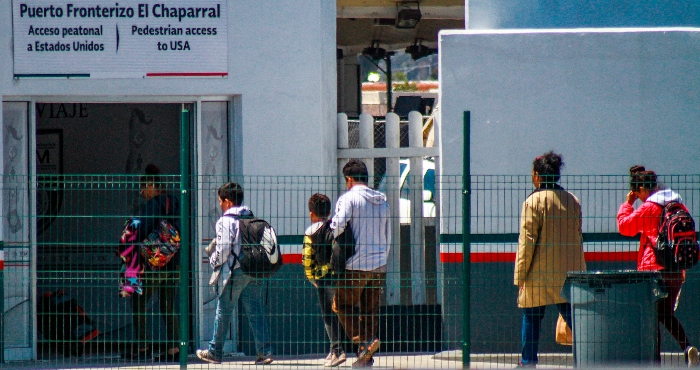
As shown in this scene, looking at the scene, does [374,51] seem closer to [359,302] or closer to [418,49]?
[418,49]

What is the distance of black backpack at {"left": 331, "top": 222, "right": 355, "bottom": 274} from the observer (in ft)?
27.1

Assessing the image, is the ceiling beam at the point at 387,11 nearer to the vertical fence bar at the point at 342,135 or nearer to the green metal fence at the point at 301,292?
the vertical fence bar at the point at 342,135

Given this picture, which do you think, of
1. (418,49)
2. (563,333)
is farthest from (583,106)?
(418,49)

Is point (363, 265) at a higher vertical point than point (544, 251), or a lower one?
lower

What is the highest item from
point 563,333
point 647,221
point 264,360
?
point 647,221

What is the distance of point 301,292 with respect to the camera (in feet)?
29.2

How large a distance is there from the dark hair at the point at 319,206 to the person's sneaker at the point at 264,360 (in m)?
1.31

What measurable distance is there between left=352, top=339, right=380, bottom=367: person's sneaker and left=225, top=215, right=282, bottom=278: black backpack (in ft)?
3.31

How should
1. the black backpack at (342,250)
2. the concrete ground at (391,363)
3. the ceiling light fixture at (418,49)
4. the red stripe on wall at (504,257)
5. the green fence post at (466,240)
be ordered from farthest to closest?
the ceiling light fixture at (418,49)
the red stripe on wall at (504,257)
the concrete ground at (391,363)
the black backpack at (342,250)
the green fence post at (466,240)

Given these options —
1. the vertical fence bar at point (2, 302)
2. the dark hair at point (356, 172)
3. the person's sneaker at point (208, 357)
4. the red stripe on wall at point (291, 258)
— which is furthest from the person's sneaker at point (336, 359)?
the vertical fence bar at point (2, 302)

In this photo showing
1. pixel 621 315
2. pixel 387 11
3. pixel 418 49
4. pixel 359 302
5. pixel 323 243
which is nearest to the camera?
pixel 621 315

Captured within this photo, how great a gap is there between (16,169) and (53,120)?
1.90 meters

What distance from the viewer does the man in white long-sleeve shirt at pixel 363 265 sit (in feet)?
27.1

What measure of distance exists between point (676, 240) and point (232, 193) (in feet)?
12.2
